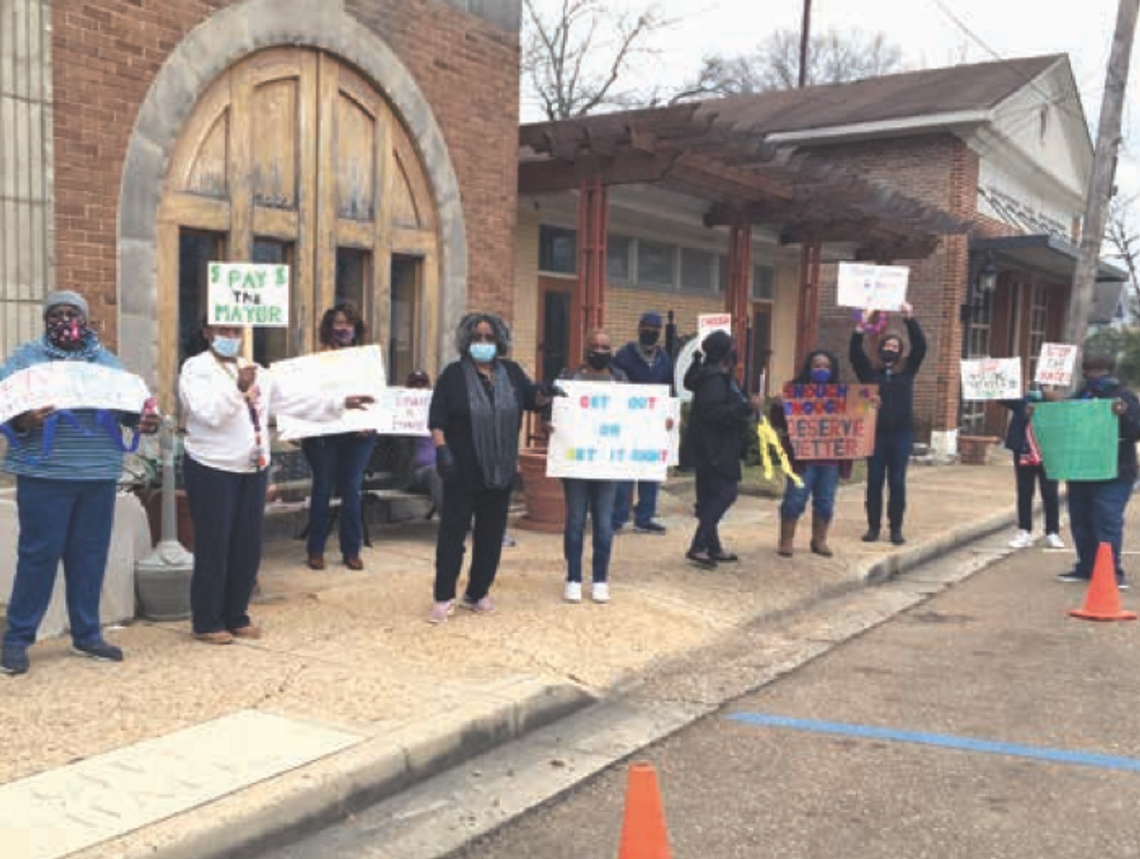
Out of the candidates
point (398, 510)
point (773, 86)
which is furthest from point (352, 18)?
point (773, 86)

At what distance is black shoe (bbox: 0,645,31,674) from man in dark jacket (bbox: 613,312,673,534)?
18.0 feet

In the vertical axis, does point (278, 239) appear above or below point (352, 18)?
below

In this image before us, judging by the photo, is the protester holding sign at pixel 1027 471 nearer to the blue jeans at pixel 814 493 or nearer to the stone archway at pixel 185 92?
the blue jeans at pixel 814 493

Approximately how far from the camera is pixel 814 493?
30.3 feet

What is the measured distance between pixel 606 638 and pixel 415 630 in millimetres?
1107

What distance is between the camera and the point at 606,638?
6.48m

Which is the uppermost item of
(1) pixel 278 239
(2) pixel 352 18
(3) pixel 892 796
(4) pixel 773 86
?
(4) pixel 773 86

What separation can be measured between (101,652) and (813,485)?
5.73m

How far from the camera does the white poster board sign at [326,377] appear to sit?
7008 mm

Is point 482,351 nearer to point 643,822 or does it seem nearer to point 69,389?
point 69,389

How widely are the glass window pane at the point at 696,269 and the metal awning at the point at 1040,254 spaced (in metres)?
4.62

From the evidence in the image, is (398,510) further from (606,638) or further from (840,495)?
(840,495)

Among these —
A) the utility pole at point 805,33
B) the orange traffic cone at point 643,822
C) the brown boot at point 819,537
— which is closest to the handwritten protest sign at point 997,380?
the brown boot at point 819,537

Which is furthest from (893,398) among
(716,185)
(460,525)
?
(460,525)
